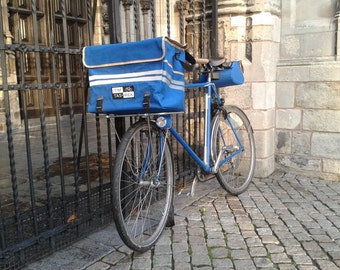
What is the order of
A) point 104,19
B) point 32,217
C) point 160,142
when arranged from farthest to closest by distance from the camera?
point 104,19
point 160,142
point 32,217

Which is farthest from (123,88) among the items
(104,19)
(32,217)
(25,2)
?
(104,19)

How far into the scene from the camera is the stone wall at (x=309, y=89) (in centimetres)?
431

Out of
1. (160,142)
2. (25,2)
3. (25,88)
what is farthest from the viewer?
(25,2)

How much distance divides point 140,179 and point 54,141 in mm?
4285

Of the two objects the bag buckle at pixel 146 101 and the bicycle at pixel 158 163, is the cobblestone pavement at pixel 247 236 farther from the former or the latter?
the bag buckle at pixel 146 101

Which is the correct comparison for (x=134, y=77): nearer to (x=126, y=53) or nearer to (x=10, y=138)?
(x=126, y=53)

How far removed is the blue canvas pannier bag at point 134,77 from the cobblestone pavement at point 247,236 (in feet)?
3.32

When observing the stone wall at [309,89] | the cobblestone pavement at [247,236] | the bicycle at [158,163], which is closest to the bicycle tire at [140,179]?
the bicycle at [158,163]

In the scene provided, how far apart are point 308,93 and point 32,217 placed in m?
3.30

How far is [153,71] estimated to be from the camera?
7.75ft

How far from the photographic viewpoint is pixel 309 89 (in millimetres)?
4434

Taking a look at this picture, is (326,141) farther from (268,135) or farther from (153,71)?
(153,71)

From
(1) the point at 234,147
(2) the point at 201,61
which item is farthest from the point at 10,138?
(1) the point at 234,147

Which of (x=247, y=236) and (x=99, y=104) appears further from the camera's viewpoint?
(x=247, y=236)
